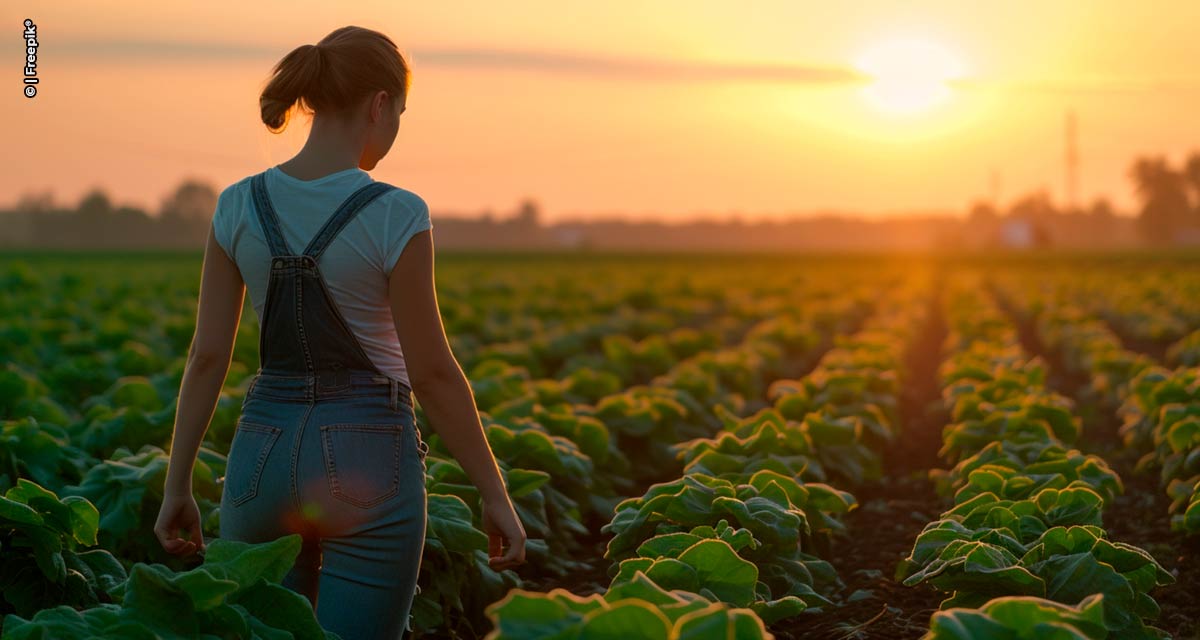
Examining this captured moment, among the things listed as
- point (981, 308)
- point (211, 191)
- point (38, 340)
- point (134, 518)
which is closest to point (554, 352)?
point (38, 340)

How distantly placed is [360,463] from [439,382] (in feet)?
0.81

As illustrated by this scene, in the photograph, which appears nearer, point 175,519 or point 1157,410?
point 175,519

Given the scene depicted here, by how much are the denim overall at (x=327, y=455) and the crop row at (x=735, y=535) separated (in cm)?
37

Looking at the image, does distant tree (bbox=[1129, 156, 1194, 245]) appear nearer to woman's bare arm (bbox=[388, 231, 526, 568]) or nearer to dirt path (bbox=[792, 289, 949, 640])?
dirt path (bbox=[792, 289, 949, 640])

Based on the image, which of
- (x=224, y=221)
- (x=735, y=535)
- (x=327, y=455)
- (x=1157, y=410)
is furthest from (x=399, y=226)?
(x=1157, y=410)

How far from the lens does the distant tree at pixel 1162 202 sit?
129 m

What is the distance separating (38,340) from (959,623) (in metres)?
10.9

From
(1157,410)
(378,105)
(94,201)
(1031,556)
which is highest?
(94,201)

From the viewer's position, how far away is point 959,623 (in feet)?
8.09

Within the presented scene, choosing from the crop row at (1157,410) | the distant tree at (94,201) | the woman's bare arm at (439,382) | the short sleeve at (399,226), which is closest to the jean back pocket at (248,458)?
the woman's bare arm at (439,382)

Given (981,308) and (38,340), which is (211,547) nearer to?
(38,340)

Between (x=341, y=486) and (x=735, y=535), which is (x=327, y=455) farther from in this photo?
(x=735, y=535)

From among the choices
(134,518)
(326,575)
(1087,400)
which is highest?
(326,575)

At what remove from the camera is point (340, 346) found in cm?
274
